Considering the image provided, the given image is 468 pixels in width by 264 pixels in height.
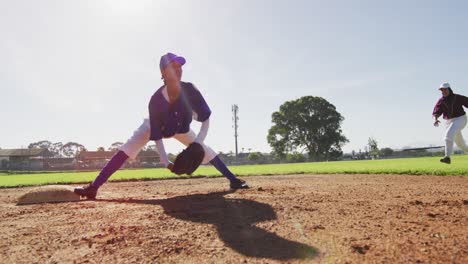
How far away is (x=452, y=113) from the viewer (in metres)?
9.02

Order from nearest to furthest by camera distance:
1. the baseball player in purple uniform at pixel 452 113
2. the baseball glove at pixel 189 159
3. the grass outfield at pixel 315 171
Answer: the baseball glove at pixel 189 159
the baseball player in purple uniform at pixel 452 113
the grass outfield at pixel 315 171

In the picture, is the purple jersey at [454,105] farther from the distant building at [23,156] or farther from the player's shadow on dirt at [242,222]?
the distant building at [23,156]

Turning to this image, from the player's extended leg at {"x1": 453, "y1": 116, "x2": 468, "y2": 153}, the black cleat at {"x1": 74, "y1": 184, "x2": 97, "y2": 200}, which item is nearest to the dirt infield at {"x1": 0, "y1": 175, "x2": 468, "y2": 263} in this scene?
the black cleat at {"x1": 74, "y1": 184, "x2": 97, "y2": 200}

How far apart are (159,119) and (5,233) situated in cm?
242

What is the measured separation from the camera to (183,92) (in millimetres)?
5137

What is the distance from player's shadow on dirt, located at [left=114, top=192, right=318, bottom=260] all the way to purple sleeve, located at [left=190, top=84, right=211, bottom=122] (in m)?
1.21

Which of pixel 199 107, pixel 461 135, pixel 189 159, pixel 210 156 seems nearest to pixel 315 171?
pixel 461 135

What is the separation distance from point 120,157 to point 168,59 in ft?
5.67

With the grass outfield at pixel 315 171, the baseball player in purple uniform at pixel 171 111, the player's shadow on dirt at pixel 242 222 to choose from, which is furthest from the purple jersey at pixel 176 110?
the grass outfield at pixel 315 171

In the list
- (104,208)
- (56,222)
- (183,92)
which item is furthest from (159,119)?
(56,222)

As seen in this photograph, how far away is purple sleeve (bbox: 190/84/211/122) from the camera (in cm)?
513

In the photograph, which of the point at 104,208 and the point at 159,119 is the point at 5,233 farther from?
the point at 159,119

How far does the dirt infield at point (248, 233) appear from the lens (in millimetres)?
2268

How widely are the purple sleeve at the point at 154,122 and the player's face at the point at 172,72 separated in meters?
0.44
